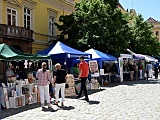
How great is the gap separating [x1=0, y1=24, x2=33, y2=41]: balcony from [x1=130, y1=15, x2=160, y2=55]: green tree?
17.4m

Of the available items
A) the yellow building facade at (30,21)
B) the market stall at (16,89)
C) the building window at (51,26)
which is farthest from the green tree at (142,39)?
the market stall at (16,89)

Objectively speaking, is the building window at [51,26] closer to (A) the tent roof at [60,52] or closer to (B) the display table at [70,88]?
(A) the tent roof at [60,52]

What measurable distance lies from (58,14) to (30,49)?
658 centimetres

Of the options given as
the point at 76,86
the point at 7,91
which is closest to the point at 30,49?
the point at 76,86

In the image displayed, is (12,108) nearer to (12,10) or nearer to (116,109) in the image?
(116,109)

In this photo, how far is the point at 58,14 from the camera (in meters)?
28.8

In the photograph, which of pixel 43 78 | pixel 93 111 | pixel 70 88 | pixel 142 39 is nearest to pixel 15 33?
pixel 70 88

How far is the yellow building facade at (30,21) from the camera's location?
2114cm

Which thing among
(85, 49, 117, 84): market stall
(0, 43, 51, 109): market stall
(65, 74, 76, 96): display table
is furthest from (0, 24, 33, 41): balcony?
(0, 43, 51, 109): market stall

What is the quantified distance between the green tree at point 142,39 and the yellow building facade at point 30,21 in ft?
35.6

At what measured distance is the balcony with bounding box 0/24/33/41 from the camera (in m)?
19.9

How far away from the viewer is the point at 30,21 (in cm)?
2473

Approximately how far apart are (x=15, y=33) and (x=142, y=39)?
21.3 m

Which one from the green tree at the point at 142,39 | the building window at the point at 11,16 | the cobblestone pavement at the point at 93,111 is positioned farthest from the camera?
the green tree at the point at 142,39
